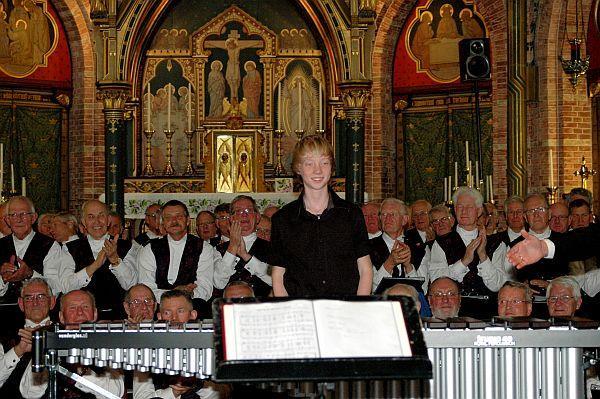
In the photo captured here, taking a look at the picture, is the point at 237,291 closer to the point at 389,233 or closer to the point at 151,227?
the point at 389,233

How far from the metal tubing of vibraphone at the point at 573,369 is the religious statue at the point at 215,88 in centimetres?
1329

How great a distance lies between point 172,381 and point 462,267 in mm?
3107

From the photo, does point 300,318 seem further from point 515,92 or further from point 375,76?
point 375,76

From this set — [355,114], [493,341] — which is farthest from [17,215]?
[355,114]

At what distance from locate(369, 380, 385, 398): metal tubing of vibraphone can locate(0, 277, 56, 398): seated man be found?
2191 mm

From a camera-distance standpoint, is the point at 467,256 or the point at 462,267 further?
the point at 462,267

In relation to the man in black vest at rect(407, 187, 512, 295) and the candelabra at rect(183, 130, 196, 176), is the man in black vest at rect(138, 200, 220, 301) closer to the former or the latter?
the man in black vest at rect(407, 187, 512, 295)

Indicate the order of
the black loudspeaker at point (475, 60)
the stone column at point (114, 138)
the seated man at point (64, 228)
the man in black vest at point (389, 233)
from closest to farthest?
the man in black vest at point (389, 233), the seated man at point (64, 228), the black loudspeaker at point (475, 60), the stone column at point (114, 138)

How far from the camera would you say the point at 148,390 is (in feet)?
25.1

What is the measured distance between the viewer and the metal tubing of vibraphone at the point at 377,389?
5793 millimetres

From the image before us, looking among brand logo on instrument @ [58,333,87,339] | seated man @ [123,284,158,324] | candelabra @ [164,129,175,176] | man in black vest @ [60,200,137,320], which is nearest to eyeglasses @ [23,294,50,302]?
seated man @ [123,284,158,324]

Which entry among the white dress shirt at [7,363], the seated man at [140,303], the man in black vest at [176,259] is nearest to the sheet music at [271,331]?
the white dress shirt at [7,363]

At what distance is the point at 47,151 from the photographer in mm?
18734

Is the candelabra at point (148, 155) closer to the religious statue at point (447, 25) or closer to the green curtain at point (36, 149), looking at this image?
the green curtain at point (36, 149)
